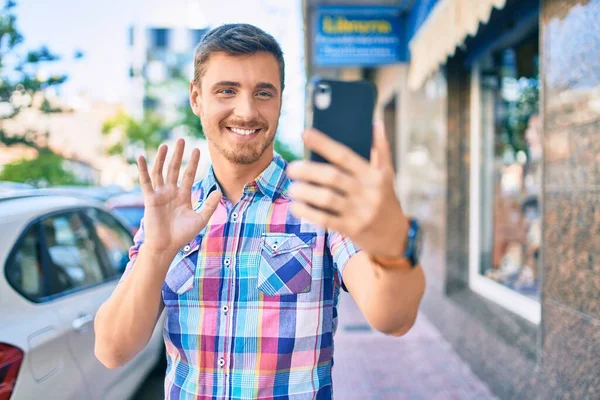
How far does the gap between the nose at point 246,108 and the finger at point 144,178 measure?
0.30m

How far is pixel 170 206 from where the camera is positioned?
1.24 meters

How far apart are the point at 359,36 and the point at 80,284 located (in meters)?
5.01

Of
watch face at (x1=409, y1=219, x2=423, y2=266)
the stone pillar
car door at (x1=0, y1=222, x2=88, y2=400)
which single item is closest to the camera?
watch face at (x1=409, y1=219, x2=423, y2=266)

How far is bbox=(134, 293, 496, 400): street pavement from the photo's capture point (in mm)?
4020

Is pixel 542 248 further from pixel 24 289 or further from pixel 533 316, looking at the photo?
pixel 24 289

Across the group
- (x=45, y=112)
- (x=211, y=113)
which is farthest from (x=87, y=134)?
(x=211, y=113)

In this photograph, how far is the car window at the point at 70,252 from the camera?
9.29ft

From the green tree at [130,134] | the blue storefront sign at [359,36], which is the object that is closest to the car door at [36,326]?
the blue storefront sign at [359,36]

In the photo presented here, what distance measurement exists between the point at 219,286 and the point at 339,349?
3.96 m

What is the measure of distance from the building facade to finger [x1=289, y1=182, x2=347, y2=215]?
2.35 m

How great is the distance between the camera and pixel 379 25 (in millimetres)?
6746

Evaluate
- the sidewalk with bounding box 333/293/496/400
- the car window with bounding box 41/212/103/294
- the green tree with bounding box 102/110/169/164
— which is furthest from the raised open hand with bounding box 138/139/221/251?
the green tree with bounding box 102/110/169/164

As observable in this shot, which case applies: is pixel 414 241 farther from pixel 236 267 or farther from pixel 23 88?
pixel 23 88

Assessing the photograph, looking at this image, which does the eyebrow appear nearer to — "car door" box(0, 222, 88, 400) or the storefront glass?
"car door" box(0, 222, 88, 400)
